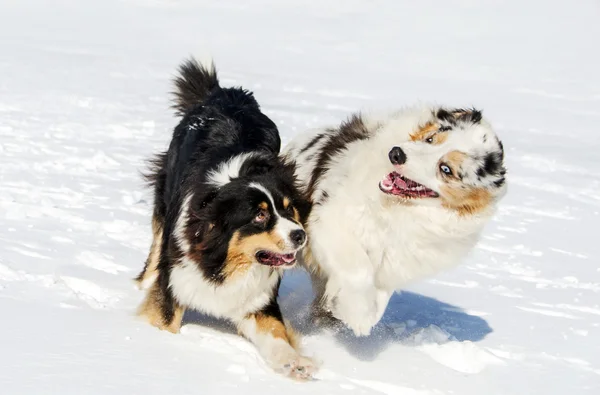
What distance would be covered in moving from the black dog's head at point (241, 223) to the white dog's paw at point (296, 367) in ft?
1.84

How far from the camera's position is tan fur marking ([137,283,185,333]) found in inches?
191

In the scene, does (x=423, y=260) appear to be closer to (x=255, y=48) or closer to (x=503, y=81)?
(x=503, y=81)

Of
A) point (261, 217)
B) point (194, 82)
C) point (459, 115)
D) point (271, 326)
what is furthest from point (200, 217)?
point (194, 82)

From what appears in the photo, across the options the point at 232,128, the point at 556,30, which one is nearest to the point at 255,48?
the point at 556,30

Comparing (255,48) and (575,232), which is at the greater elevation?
(575,232)

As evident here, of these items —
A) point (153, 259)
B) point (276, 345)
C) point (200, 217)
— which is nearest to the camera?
point (276, 345)

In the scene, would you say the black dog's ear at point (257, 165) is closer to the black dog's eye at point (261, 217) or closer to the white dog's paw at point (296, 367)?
the black dog's eye at point (261, 217)

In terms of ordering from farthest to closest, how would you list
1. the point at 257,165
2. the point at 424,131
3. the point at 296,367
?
the point at 257,165 → the point at 424,131 → the point at 296,367

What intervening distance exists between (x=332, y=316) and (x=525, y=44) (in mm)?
18372

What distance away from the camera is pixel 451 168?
178 inches

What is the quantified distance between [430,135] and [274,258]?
118cm

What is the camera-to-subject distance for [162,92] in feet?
→ 43.0

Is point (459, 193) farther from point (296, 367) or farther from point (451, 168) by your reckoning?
point (296, 367)

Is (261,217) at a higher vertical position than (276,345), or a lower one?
higher
